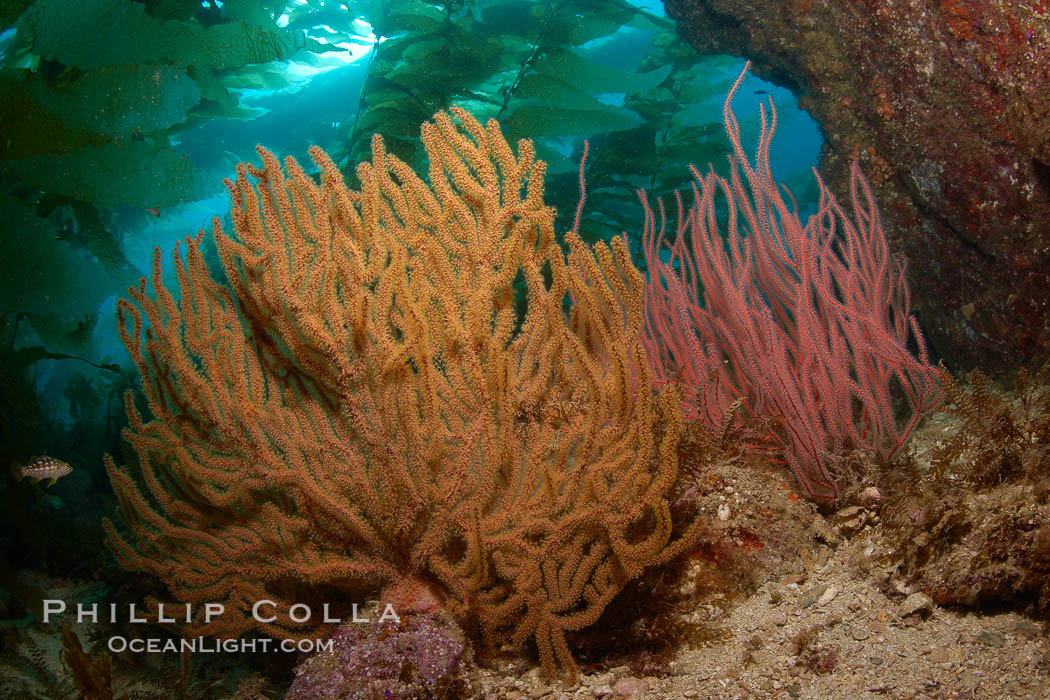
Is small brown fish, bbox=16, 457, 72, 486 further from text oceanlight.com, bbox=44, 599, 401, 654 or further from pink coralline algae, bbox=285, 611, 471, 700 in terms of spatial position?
pink coralline algae, bbox=285, 611, 471, 700

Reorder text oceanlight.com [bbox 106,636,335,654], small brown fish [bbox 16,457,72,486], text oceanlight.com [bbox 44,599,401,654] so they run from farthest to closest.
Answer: small brown fish [bbox 16,457,72,486] → text oceanlight.com [bbox 106,636,335,654] → text oceanlight.com [bbox 44,599,401,654]

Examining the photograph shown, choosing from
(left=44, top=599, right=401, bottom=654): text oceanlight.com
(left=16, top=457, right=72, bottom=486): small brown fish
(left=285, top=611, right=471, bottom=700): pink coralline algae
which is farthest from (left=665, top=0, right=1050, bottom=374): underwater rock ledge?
(left=16, top=457, right=72, bottom=486): small brown fish

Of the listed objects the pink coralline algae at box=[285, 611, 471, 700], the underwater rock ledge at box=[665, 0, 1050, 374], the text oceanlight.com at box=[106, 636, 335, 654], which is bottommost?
the text oceanlight.com at box=[106, 636, 335, 654]

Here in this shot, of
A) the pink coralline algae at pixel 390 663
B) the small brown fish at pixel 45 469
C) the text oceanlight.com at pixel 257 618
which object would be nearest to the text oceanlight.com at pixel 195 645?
the text oceanlight.com at pixel 257 618

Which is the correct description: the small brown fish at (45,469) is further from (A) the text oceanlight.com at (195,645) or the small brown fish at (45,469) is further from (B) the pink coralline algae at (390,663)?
(B) the pink coralline algae at (390,663)

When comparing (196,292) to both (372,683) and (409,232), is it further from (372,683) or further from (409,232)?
(372,683)

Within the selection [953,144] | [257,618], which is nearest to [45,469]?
[257,618]

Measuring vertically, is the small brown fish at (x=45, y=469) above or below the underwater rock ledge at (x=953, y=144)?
below

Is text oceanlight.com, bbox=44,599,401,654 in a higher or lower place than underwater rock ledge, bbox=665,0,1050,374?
lower

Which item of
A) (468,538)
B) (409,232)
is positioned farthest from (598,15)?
(468,538)

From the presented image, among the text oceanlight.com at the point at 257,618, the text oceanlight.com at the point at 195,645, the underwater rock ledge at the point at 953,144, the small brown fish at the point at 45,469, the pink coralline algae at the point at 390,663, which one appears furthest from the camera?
the small brown fish at the point at 45,469

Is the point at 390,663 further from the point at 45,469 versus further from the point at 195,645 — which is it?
the point at 45,469

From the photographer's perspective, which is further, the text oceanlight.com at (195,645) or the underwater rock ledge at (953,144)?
the underwater rock ledge at (953,144)

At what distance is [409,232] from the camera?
2100 millimetres
